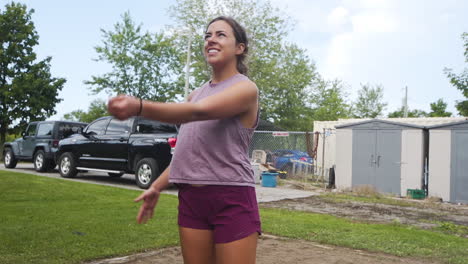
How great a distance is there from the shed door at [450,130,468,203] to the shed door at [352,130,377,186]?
2507 mm

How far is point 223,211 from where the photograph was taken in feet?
6.81

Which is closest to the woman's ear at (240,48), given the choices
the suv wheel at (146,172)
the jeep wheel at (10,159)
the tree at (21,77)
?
the suv wheel at (146,172)

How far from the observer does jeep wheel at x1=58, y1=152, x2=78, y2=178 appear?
14031 mm

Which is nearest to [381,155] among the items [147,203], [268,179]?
[268,179]

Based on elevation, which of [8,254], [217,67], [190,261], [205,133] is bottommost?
[8,254]

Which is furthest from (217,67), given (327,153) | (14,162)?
(327,153)

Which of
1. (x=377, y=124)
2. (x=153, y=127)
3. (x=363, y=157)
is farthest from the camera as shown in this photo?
(x=363, y=157)

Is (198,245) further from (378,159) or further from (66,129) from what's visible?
(66,129)

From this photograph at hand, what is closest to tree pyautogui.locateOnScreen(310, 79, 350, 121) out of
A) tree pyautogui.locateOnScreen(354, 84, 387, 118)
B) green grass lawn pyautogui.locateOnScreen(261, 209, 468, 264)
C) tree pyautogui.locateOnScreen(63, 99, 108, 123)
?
tree pyautogui.locateOnScreen(354, 84, 387, 118)

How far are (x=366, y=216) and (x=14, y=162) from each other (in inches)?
559

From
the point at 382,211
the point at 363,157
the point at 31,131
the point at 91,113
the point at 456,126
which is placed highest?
the point at 91,113

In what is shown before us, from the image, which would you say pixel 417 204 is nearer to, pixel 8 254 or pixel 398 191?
pixel 398 191

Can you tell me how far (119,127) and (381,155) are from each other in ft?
28.2

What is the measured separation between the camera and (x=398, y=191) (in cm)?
1500
